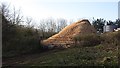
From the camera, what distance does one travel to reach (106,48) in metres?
17.0

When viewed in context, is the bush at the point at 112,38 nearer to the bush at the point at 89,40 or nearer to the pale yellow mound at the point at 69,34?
the bush at the point at 89,40

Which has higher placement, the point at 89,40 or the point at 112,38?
the point at 112,38

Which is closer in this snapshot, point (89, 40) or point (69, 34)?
point (89, 40)

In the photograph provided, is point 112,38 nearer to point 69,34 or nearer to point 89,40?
point 89,40

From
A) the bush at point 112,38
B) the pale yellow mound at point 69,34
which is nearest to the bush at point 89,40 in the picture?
the bush at point 112,38

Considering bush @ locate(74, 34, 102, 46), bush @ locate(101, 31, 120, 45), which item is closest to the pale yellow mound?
bush @ locate(74, 34, 102, 46)

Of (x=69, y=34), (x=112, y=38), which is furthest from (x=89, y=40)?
(x=69, y=34)

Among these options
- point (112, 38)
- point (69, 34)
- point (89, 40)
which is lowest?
point (89, 40)

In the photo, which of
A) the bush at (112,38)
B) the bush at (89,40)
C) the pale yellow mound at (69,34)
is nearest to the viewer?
A: the bush at (112,38)

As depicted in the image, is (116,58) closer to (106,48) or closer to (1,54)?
(106,48)

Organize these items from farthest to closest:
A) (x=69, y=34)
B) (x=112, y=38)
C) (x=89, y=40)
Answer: (x=69, y=34), (x=89, y=40), (x=112, y=38)

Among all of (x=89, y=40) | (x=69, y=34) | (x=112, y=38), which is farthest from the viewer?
(x=69, y=34)

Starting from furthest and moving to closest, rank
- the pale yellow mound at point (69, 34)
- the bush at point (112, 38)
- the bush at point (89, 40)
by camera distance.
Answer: the pale yellow mound at point (69, 34)
the bush at point (89, 40)
the bush at point (112, 38)

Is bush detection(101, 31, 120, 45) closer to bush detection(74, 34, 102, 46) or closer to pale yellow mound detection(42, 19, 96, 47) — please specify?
bush detection(74, 34, 102, 46)
